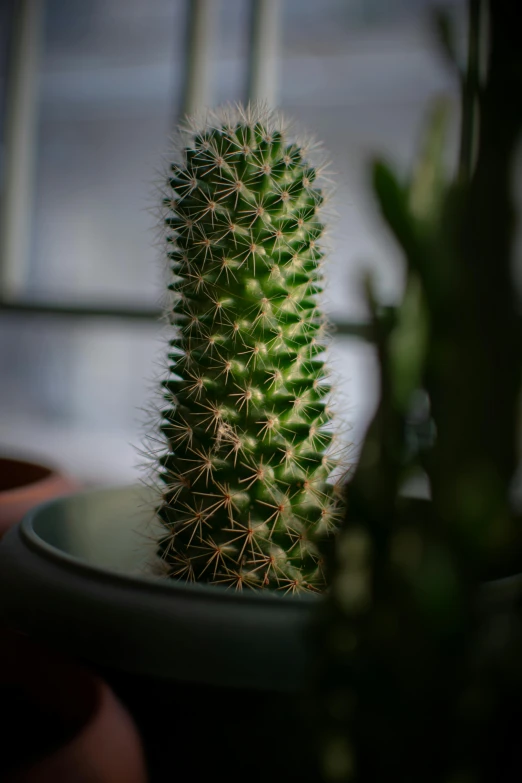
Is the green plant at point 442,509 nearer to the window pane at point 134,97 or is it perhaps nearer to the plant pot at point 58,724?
the plant pot at point 58,724

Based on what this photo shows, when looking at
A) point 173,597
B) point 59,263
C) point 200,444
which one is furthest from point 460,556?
point 59,263

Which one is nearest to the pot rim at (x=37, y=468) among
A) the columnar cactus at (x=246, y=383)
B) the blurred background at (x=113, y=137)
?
the columnar cactus at (x=246, y=383)

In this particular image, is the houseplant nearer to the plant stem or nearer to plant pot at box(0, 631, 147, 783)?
plant pot at box(0, 631, 147, 783)

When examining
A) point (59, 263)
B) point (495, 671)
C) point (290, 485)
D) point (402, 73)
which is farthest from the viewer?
point (59, 263)

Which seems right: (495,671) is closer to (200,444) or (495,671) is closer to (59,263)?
(200,444)

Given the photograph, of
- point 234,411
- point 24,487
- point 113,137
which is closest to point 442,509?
point 234,411

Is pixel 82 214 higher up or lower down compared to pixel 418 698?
higher up

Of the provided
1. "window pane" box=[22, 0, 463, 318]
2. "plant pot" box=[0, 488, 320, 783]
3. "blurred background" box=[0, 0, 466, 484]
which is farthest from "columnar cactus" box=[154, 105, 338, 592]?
"window pane" box=[22, 0, 463, 318]
